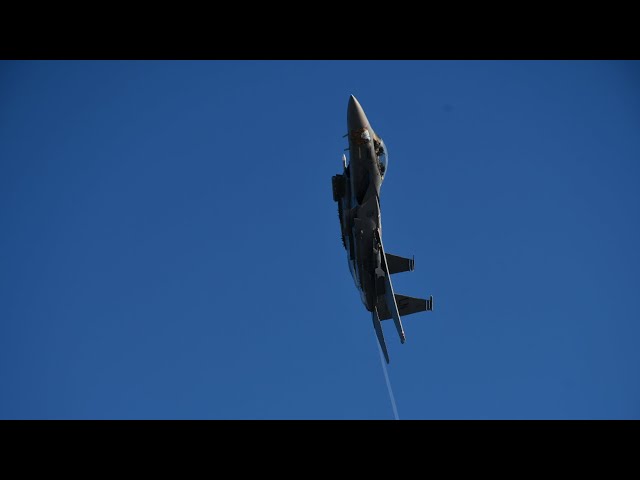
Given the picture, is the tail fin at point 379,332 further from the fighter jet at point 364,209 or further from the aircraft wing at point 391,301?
the aircraft wing at point 391,301

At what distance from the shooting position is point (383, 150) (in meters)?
30.2

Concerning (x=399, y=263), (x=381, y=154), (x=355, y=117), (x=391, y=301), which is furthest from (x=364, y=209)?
(x=399, y=263)

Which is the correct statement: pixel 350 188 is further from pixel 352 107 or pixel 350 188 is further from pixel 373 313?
pixel 373 313

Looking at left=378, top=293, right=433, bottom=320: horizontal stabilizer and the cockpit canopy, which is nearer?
the cockpit canopy

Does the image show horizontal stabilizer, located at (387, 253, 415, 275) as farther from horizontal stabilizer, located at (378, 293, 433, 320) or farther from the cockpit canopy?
the cockpit canopy

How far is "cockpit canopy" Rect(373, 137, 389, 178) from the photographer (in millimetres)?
29891

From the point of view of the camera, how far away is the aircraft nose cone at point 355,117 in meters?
29.0

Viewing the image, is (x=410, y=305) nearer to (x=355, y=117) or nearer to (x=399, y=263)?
(x=399, y=263)

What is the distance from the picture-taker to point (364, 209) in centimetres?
2969

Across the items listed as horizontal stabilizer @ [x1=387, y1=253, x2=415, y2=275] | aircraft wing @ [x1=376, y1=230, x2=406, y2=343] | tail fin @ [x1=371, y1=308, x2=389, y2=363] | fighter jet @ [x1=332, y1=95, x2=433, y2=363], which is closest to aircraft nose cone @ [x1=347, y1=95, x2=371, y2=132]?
fighter jet @ [x1=332, y1=95, x2=433, y2=363]

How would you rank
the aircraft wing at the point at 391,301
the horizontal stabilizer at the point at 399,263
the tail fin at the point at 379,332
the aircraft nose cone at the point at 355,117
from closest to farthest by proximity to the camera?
the aircraft nose cone at the point at 355,117 → the aircraft wing at the point at 391,301 → the tail fin at the point at 379,332 → the horizontal stabilizer at the point at 399,263

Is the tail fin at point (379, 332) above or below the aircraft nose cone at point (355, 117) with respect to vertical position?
below

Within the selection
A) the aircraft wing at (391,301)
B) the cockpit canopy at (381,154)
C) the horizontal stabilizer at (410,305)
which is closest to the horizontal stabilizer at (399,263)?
the horizontal stabilizer at (410,305)
